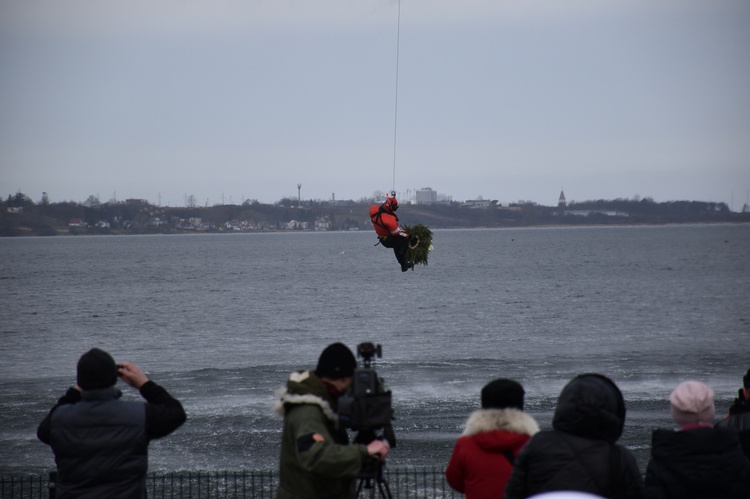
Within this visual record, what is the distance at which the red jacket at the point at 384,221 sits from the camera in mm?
10656

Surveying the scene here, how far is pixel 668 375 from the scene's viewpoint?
34.6 metres

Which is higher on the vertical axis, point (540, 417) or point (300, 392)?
point (300, 392)

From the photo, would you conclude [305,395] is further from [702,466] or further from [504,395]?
[702,466]

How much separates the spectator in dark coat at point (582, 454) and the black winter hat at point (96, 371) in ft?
8.28

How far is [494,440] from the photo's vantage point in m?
5.45

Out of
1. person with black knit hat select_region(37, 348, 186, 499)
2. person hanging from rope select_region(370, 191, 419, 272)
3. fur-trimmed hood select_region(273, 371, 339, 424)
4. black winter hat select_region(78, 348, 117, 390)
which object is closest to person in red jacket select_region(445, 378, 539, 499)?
fur-trimmed hood select_region(273, 371, 339, 424)

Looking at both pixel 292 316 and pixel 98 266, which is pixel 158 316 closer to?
pixel 292 316

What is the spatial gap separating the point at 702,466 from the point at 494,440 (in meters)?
1.21

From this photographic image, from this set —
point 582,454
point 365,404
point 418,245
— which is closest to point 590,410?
point 582,454

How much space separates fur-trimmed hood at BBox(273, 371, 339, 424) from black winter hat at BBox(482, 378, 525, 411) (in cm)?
96

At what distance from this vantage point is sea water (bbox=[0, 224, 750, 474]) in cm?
2388

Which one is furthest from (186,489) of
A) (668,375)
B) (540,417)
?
(668,375)

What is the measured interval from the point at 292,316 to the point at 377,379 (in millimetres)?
60559

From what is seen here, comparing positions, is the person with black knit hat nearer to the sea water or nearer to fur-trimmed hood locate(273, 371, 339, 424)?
fur-trimmed hood locate(273, 371, 339, 424)
